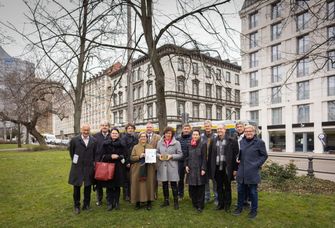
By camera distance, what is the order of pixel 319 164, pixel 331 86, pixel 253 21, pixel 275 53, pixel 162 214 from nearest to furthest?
pixel 162 214, pixel 319 164, pixel 331 86, pixel 275 53, pixel 253 21

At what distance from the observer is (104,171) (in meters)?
6.73

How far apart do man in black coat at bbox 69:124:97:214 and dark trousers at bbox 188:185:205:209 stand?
248 cm

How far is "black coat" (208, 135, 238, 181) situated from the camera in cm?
663

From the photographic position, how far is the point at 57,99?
109ft

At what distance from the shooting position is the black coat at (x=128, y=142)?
7175 mm

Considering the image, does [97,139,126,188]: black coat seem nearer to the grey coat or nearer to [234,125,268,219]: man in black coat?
the grey coat

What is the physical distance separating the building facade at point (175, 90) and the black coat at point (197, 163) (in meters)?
2.55

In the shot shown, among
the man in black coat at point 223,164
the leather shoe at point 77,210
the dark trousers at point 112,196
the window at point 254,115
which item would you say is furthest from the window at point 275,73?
the leather shoe at point 77,210

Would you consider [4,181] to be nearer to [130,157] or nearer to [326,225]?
[130,157]

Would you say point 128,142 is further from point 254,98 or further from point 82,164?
point 254,98

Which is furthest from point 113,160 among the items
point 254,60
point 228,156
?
point 254,60

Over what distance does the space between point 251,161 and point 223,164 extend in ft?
2.41

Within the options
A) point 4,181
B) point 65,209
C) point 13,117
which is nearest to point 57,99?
point 13,117

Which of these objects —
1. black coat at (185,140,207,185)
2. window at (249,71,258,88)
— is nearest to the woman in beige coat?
black coat at (185,140,207,185)
